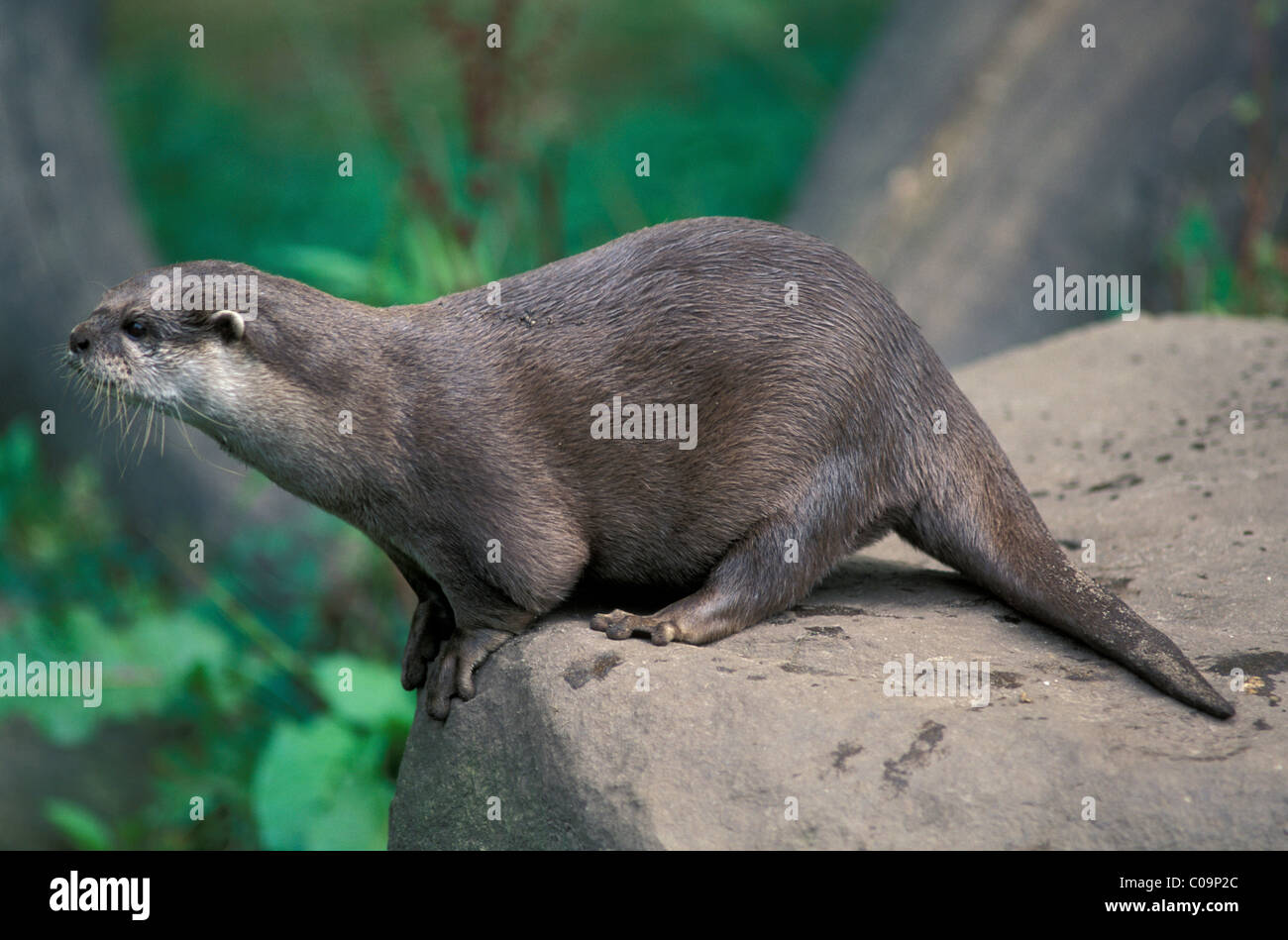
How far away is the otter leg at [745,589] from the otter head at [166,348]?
3.12ft

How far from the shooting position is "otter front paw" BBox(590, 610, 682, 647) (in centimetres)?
266

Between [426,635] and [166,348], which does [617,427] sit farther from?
[166,348]

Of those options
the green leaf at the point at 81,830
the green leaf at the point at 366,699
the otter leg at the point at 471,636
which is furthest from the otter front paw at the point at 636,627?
the green leaf at the point at 81,830

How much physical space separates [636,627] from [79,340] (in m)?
1.29

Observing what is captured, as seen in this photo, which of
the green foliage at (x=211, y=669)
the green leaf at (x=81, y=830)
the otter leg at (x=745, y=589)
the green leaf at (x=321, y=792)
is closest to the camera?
the otter leg at (x=745, y=589)

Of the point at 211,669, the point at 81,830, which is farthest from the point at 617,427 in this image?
the point at 81,830

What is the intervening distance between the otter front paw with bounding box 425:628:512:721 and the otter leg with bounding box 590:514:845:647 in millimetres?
236

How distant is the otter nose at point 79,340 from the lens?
2.58m

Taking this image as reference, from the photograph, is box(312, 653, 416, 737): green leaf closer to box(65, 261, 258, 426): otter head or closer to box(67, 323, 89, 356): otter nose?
box(65, 261, 258, 426): otter head

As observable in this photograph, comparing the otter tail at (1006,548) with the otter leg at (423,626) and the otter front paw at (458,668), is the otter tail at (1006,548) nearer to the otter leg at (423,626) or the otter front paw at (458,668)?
the otter front paw at (458,668)

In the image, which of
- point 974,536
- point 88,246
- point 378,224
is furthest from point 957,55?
point 974,536

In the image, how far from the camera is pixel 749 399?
2.72 meters

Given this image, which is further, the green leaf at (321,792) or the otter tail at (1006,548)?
the green leaf at (321,792)

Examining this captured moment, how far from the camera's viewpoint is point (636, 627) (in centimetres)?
269
